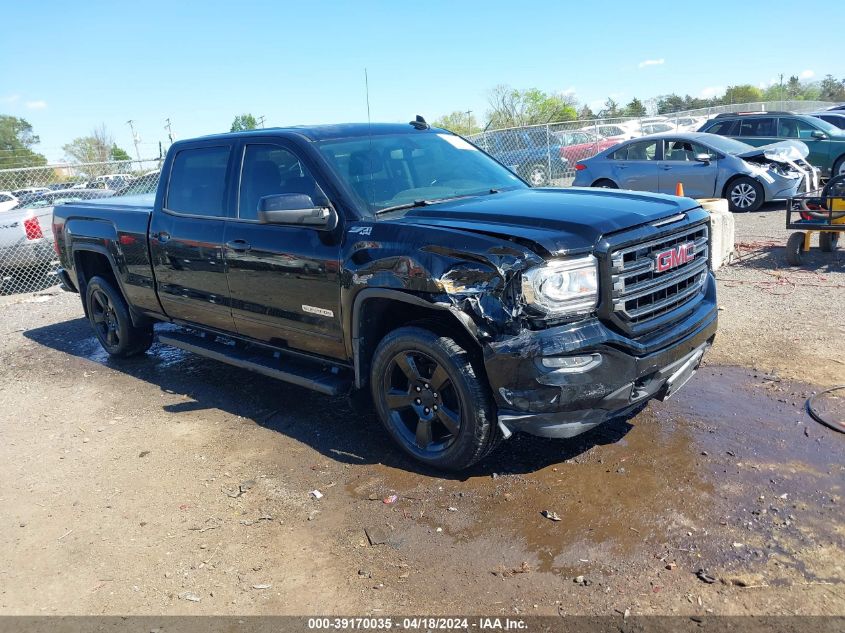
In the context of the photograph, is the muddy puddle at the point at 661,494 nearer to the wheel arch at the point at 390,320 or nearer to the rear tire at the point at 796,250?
the wheel arch at the point at 390,320

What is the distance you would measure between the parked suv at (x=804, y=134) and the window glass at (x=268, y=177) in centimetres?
1452

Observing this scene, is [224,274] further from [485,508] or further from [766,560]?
[766,560]

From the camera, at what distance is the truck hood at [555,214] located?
347 centimetres

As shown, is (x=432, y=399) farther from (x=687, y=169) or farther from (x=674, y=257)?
(x=687, y=169)

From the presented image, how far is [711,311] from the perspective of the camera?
425cm

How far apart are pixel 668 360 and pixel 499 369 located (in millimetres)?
996

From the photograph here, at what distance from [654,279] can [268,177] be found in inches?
107

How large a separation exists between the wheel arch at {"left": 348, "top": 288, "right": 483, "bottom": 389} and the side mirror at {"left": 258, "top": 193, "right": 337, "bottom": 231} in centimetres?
54

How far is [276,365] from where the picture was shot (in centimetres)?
494

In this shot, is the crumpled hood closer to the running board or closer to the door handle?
the running board

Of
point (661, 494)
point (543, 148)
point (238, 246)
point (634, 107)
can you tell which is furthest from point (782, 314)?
point (634, 107)

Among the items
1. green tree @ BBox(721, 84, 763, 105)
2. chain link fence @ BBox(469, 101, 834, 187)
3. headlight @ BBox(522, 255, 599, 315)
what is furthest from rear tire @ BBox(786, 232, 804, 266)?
green tree @ BBox(721, 84, 763, 105)

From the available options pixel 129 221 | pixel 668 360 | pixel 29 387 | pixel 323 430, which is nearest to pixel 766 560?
pixel 668 360

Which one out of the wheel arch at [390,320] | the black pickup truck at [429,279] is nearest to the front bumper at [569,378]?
the black pickup truck at [429,279]
